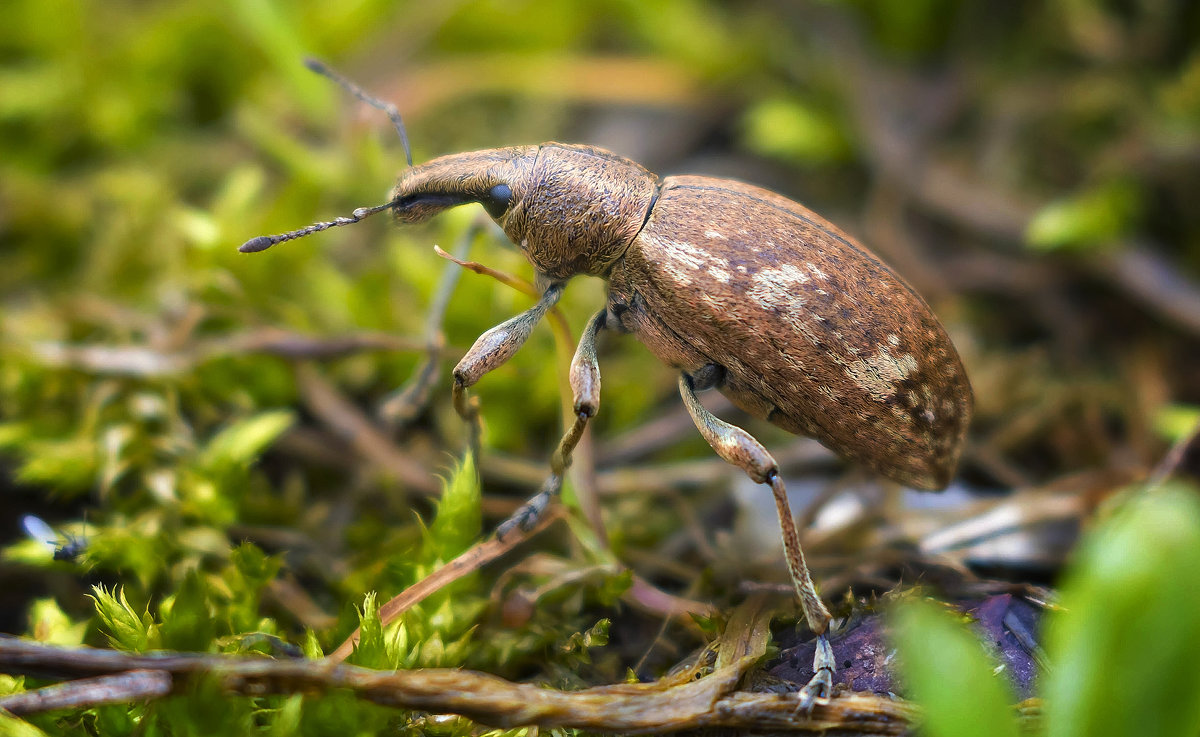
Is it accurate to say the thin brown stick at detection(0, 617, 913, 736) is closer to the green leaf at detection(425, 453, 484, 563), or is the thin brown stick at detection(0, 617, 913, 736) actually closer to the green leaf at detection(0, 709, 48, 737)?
the green leaf at detection(0, 709, 48, 737)

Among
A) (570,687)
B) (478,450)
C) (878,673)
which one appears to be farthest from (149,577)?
(878,673)

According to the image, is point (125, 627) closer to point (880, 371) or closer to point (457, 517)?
point (457, 517)

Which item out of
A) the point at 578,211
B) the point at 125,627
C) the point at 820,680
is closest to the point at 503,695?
the point at 820,680

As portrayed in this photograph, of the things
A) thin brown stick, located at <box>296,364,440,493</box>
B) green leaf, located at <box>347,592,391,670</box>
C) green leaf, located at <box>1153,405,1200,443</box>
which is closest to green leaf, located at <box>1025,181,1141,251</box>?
green leaf, located at <box>1153,405,1200,443</box>

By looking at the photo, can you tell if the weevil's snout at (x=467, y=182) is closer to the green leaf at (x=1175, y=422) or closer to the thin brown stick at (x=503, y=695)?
the thin brown stick at (x=503, y=695)

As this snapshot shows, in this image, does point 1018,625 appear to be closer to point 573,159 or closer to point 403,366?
point 573,159

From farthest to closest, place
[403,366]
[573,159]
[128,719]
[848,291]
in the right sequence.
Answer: [403,366], [573,159], [848,291], [128,719]
